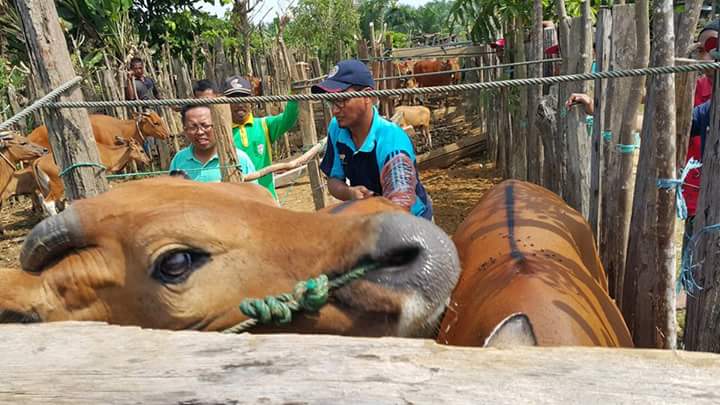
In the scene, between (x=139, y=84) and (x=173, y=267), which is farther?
(x=139, y=84)

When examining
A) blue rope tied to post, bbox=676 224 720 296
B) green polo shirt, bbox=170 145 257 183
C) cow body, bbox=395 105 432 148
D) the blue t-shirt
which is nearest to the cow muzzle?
blue rope tied to post, bbox=676 224 720 296

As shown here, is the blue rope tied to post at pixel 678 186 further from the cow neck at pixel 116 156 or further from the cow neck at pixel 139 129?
the cow neck at pixel 139 129

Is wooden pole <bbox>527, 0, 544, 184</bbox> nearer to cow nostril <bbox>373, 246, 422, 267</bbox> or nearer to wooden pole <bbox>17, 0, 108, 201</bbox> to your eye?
wooden pole <bbox>17, 0, 108, 201</bbox>

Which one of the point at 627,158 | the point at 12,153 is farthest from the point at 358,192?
the point at 12,153

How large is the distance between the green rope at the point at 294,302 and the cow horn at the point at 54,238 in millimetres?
584

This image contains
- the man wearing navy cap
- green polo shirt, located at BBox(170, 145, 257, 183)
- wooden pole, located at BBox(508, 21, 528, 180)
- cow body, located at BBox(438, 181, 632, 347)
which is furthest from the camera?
wooden pole, located at BBox(508, 21, 528, 180)

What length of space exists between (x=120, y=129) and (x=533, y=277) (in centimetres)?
898

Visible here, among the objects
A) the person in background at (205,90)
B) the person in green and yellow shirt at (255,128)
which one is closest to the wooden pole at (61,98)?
the person in green and yellow shirt at (255,128)

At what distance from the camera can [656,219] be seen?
2.47 meters

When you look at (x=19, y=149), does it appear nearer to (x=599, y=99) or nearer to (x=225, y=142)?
(x=225, y=142)

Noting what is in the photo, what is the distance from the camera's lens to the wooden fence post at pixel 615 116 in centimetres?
307

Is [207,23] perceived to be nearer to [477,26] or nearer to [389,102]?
[389,102]

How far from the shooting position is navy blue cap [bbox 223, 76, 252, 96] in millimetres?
4305

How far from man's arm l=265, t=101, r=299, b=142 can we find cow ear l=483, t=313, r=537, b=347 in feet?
10.1
